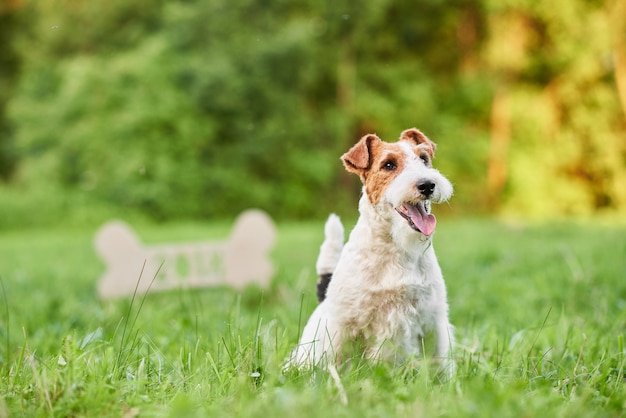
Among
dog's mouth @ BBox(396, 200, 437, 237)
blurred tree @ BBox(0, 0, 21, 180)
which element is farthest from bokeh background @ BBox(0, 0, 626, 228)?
dog's mouth @ BBox(396, 200, 437, 237)

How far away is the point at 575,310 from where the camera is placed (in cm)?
486

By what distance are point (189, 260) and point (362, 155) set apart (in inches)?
183

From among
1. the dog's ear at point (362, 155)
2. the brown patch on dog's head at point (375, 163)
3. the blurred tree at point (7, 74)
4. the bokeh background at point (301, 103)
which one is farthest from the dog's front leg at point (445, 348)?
the blurred tree at point (7, 74)

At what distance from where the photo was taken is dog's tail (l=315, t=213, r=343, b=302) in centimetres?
290

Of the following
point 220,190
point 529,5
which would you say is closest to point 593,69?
point 529,5

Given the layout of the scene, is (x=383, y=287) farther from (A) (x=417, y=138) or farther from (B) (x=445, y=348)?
(A) (x=417, y=138)

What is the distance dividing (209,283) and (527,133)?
17828mm

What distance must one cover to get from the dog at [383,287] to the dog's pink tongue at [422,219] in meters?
0.05

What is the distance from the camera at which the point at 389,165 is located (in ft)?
8.48

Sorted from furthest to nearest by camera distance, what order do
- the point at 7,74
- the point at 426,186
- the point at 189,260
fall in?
the point at 7,74
the point at 189,260
the point at 426,186

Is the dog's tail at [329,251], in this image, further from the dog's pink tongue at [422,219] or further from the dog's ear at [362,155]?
the dog's pink tongue at [422,219]

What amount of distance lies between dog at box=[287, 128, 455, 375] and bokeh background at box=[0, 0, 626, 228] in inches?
646

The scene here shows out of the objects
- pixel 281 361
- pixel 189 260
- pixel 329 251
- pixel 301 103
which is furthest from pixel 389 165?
pixel 301 103

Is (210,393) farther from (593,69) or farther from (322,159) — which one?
(593,69)
